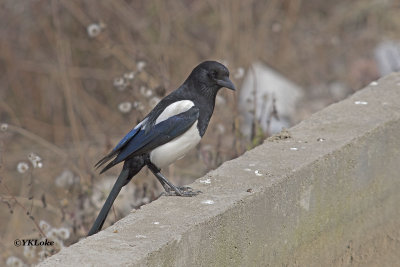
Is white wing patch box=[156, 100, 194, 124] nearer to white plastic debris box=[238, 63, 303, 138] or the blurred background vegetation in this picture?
the blurred background vegetation

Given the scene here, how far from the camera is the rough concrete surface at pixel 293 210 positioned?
2.49 m

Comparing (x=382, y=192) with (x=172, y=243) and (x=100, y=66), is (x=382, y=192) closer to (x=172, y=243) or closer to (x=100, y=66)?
(x=172, y=243)

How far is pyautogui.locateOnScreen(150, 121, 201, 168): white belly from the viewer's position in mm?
3389

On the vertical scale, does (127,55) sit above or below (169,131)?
below

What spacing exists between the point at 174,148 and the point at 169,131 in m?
0.08

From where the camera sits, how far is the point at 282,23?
7.90 meters

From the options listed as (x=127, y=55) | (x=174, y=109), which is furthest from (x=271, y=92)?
(x=174, y=109)

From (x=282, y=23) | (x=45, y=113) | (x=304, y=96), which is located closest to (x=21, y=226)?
(x=45, y=113)

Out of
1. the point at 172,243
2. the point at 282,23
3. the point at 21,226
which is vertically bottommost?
the point at 21,226

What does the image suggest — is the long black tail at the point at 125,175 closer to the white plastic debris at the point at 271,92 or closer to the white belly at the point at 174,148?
the white belly at the point at 174,148

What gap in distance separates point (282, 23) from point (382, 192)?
463 cm

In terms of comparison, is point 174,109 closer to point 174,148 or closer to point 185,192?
point 174,148

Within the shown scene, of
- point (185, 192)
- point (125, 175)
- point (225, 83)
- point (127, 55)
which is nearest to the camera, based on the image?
point (185, 192)

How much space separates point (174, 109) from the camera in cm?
340
